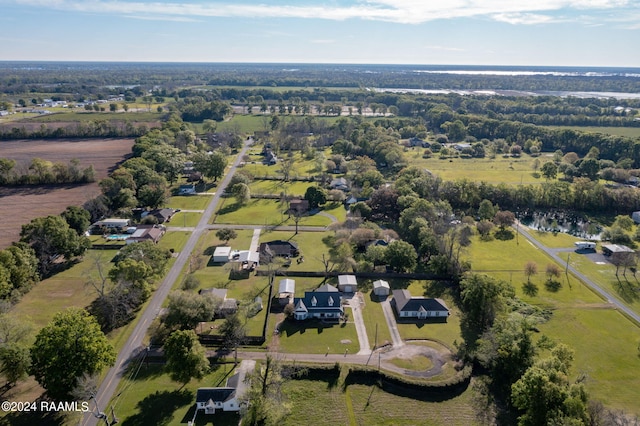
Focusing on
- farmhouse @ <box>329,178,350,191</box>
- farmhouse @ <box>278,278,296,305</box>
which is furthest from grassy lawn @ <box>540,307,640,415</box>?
farmhouse @ <box>329,178,350,191</box>

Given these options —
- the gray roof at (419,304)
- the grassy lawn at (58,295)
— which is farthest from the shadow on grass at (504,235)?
the grassy lawn at (58,295)

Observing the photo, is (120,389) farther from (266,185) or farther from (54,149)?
(54,149)

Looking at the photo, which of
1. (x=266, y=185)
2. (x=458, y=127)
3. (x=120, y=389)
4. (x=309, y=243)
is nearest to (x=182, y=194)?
(x=266, y=185)

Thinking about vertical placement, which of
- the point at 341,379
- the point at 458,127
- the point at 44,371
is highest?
the point at 458,127

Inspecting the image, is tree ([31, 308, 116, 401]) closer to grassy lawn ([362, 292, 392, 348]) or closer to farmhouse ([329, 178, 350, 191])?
grassy lawn ([362, 292, 392, 348])

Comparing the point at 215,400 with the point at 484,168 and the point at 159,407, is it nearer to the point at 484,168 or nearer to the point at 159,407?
the point at 159,407

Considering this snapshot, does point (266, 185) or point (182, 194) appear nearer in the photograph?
point (182, 194)
